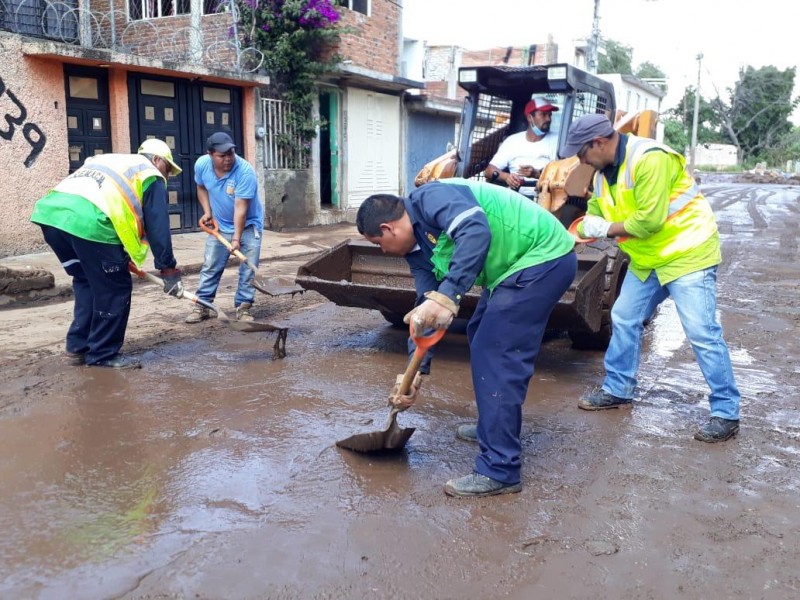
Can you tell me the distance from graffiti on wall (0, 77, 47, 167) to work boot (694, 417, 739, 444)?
840cm

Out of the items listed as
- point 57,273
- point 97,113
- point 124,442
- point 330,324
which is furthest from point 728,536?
point 97,113

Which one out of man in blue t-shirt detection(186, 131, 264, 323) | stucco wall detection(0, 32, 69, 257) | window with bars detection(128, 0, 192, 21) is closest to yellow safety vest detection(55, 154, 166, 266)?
man in blue t-shirt detection(186, 131, 264, 323)

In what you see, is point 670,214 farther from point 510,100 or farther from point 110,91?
point 110,91

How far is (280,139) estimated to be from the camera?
12766 mm

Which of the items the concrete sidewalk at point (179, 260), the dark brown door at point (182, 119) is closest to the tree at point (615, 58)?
the concrete sidewalk at point (179, 260)

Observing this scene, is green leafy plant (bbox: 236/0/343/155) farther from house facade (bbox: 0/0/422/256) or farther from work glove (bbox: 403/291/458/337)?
work glove (bbox: 403/291/458/337)

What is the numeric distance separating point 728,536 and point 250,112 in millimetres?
10787

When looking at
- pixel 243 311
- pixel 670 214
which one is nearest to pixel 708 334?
pixel 670 214

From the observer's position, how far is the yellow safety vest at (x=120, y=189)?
460cm

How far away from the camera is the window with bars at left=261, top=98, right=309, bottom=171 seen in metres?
12.6

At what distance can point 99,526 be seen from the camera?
2824mm

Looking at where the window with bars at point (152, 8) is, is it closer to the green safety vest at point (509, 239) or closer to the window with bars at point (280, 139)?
the window with bars at point (280, 139)

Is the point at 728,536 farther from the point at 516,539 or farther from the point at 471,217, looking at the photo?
the point at 471,217

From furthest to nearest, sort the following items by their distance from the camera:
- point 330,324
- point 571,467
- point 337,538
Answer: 1. point 330,324
2. point 571,467
3. point 337,538
